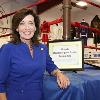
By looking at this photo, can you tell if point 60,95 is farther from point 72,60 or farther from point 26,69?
point 72,60

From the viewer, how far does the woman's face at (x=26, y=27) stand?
1284mm

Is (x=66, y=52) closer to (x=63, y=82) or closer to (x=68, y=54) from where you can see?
(x=68, y=54)

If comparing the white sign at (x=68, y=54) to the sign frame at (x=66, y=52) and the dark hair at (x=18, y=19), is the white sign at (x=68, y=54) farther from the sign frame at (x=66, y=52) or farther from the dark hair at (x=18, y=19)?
the dark hair at (x=18, y=19)

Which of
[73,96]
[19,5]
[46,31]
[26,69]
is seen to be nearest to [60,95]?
[73,96]

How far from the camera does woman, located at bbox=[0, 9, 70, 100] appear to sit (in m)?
1.24

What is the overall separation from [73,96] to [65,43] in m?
0.47

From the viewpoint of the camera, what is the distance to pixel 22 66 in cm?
124

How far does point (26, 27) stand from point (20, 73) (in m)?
0.23

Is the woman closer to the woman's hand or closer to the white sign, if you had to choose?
the woman's hand

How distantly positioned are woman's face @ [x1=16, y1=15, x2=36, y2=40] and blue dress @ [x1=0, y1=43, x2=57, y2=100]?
0.05m

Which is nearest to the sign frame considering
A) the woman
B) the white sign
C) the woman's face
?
the white sign

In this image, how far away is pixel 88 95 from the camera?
1244mm

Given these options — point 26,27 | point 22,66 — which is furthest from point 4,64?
point 26,27

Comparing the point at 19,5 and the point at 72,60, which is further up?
the point at 19,5
